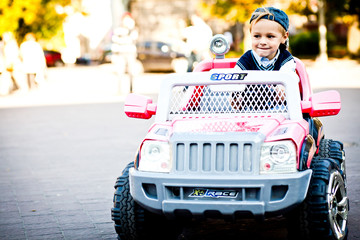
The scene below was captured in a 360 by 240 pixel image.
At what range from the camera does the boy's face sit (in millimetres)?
4926

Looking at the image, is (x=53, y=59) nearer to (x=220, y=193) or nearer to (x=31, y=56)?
(x=31, y=56)

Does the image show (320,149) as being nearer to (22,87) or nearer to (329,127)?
(329,127)

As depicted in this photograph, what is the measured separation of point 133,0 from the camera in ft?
145

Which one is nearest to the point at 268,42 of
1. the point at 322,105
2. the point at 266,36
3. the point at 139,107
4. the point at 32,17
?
the point at 266,36

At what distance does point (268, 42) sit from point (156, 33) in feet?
133

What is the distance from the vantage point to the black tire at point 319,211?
161 inches

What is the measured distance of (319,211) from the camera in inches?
161

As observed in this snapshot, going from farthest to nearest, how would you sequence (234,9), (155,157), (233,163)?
(234,9), (155,157), (233,163)

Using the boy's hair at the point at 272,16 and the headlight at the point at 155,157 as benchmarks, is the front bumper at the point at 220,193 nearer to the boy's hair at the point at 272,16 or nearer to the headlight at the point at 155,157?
the headlight at the point at 155,157

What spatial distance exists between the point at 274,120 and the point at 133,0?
40777mm

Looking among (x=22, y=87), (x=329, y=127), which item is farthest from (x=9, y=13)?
(x=329, y=127)

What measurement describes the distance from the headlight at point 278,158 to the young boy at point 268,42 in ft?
3.36

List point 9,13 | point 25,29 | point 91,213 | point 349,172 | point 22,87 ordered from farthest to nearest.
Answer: point 25,29, point 9,13, point 22,87, point 349,172, point 91,213

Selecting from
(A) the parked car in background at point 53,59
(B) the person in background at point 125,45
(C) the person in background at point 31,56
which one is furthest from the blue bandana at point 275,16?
(A) the parked car in background at point 53,59
